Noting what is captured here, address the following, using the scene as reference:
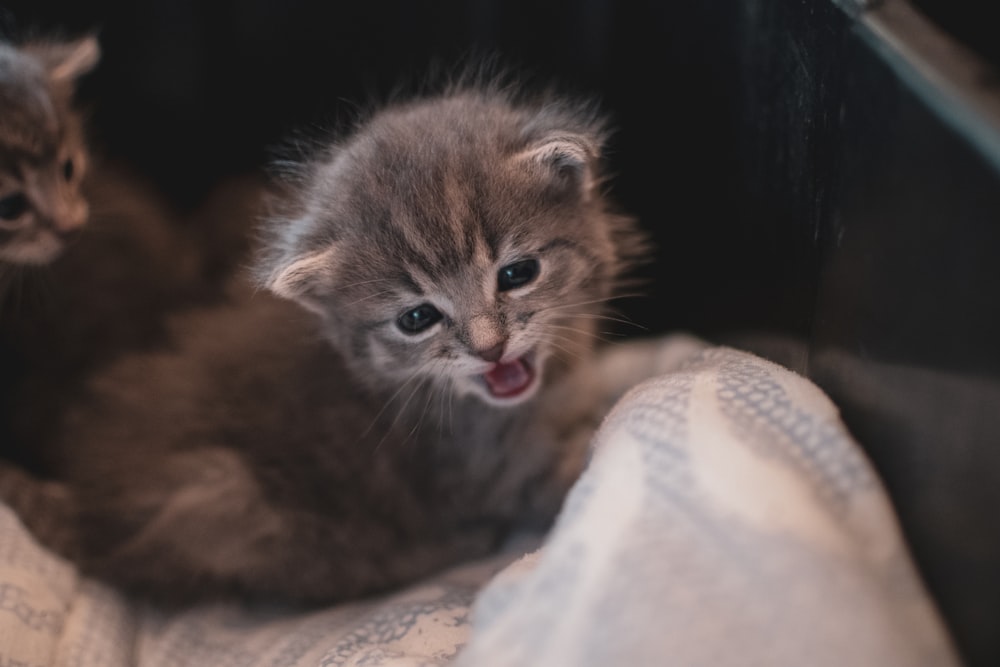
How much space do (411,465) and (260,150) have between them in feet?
2.99

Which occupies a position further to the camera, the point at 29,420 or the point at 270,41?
the point at 270,41

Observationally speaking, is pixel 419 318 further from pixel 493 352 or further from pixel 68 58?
pixel 68 58

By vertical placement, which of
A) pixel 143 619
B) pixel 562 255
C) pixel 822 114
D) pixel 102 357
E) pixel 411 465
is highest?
pixel 822 114

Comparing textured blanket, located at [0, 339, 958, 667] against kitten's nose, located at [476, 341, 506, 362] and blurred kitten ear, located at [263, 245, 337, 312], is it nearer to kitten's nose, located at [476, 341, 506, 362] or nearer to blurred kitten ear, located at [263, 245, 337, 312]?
kitten's nose, located at [476, 341, 506, 362]

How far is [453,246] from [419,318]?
0.14 m

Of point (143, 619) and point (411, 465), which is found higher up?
point (411, 465)

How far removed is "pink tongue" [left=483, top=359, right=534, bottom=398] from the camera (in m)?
1.45

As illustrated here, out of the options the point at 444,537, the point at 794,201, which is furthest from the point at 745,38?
the point at 444,537

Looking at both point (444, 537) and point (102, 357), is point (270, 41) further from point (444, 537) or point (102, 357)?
point (444, 537)

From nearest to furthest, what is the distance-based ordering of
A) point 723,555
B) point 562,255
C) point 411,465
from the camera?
point 723,555 → point 562,255 → point 411,465

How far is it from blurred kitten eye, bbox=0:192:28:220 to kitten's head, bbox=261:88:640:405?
1.69 ft

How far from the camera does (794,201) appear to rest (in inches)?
50.4

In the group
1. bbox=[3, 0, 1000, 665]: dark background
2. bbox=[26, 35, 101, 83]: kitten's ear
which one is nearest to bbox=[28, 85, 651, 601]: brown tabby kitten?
bbox=[3, 0, 1000, 665]: dark background

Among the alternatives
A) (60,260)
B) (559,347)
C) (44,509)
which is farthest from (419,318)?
(60,260)
